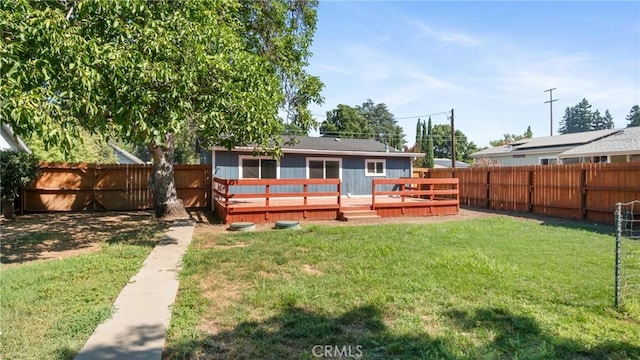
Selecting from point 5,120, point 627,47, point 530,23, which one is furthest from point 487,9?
point 5,120

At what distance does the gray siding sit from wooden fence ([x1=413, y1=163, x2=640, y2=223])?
327 centimetres

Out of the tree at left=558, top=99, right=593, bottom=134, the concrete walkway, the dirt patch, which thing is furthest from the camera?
the tree at left=558, top=99, right=593, bottom=134

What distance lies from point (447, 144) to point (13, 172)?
55460 millimetres

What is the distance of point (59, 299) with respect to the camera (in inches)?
155

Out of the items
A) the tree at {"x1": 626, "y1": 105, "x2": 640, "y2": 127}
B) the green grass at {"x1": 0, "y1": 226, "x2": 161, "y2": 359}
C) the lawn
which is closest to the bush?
the lawn

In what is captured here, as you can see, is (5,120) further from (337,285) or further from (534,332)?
(534,332)

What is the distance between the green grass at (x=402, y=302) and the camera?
2.91m

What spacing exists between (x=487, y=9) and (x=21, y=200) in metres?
15.2

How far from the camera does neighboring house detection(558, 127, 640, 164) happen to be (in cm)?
1675

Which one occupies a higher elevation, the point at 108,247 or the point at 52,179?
the point at 52,179

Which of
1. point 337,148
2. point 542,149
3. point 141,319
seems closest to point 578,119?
point 542,149

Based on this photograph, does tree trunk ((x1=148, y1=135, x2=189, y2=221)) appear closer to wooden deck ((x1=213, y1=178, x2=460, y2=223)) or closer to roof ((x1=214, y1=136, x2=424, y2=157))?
wooden deck ((x1=213, y1=178, x2=460, y2=223))

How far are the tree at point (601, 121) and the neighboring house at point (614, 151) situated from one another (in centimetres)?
8129

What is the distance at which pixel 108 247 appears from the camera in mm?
6707
